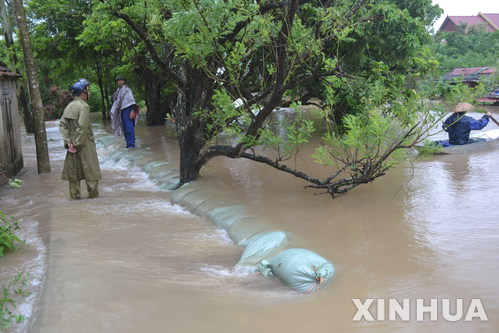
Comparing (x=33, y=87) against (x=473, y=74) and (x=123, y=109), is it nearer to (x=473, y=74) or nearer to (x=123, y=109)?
(x=123, y=109)

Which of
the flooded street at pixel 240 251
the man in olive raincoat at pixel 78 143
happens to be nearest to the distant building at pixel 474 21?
the flooded street at pixel 240 251

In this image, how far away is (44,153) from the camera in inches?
358

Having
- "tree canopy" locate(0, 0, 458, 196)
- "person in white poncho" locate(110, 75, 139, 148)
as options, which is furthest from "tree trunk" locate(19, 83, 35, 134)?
"tree canopy" locate(0, 0, 458, 196)

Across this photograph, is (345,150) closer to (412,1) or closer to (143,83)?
(412,1)

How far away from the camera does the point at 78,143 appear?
678 centimetres

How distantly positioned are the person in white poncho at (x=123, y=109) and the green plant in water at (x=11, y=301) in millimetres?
6982

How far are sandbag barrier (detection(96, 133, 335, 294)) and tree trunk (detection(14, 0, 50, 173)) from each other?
2121 millimetres

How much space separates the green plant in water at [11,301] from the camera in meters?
3.30

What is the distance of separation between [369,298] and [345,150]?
2752 millimetres

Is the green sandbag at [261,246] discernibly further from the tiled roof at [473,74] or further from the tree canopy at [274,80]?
the tiled roof at [473,74]

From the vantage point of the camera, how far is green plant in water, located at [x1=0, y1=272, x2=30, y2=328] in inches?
130

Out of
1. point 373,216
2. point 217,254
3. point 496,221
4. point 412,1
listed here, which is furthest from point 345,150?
point 412,1

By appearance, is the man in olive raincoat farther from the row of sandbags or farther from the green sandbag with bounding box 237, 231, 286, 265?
→ the green sandbag with bounding box 237, 231, 286, 265

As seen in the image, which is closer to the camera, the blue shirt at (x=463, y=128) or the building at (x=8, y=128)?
the building at (x=8, y=128)
